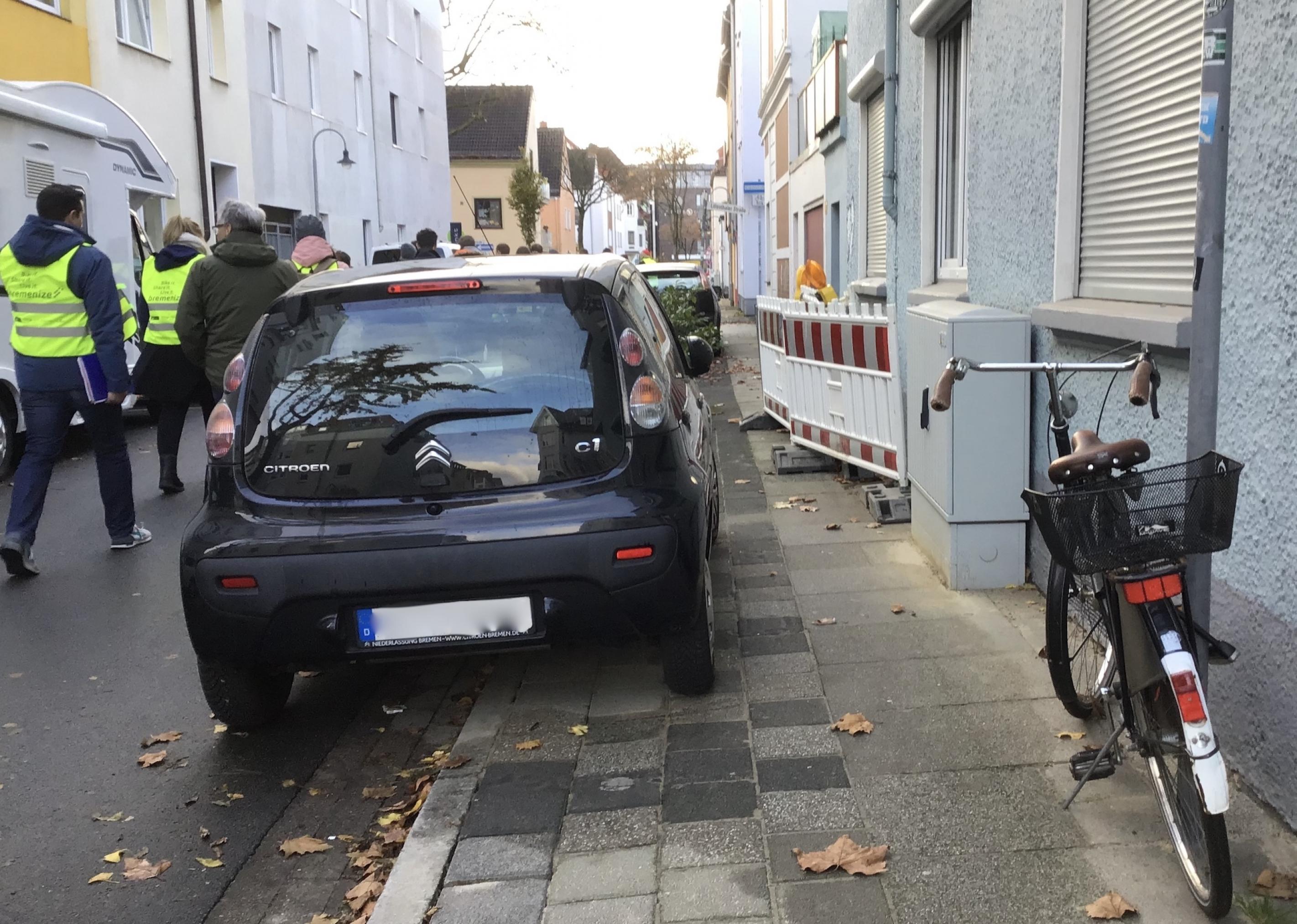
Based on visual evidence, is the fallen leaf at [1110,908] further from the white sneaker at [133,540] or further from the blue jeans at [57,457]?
the white sneaker at [133,540]

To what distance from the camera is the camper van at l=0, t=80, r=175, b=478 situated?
32.7 feet

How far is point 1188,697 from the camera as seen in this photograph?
9.20ft

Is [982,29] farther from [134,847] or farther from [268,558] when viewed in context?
[134,847]

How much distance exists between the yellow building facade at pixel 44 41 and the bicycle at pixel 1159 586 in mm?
15051

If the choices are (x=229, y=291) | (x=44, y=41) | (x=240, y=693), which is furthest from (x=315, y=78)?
(x=240, y=693)

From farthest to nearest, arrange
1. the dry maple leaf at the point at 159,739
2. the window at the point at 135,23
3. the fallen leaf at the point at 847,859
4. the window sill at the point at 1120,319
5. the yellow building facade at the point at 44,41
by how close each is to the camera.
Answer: the window at the point at 135,23 < the yellow building facade at the point at 44,41 < the dry maple leaf at the point at 159,739 < the window sill at the point at 1120,319 < the fallen leaf at the point at 847,859

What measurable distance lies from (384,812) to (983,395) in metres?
3.20

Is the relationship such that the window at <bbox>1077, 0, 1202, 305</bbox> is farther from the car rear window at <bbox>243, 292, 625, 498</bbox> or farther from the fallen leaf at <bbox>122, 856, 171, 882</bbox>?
the fallen leaf at <bbox>122, 856, 171, 882</bbox>

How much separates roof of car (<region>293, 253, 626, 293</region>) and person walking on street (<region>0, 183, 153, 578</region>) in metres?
2.84

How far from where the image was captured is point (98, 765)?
4418 millimetres

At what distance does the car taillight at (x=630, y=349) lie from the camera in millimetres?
4336

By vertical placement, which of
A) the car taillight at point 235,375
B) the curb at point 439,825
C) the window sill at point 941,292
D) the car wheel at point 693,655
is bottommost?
the curb at point 439,825

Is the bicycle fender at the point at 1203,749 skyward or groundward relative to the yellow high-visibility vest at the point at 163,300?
groundward

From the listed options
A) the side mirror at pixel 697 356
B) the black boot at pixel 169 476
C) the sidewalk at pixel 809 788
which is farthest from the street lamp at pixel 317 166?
the sidewalk at pixel 809 788
